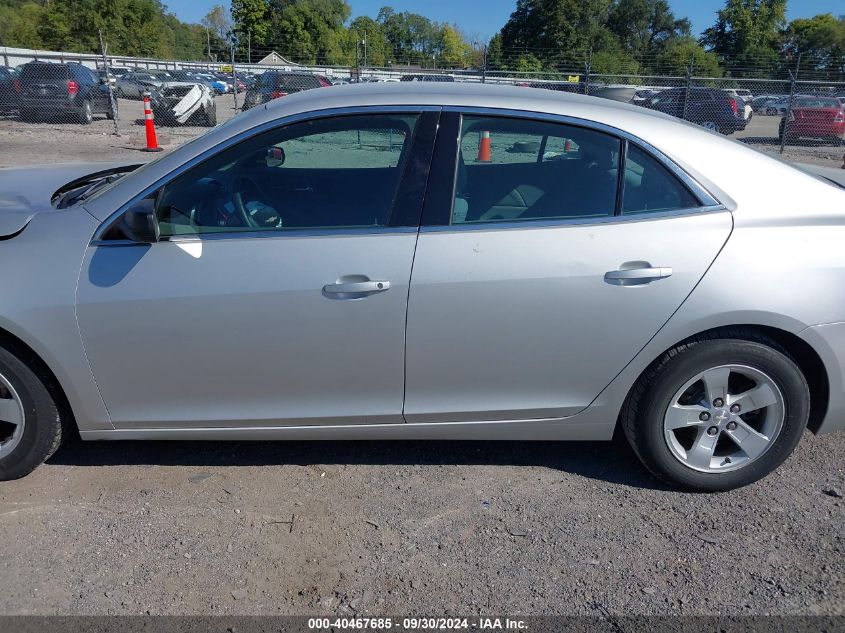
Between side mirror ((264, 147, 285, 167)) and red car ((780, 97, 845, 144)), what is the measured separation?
19.2 m

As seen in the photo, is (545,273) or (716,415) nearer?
(545,273)

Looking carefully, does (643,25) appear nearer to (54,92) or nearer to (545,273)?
(54,92)

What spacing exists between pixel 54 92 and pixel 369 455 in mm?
18646

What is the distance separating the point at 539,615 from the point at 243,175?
7.02 ft

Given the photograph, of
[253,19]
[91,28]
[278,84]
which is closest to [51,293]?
[278,84]

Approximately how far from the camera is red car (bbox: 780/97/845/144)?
19.0 metres

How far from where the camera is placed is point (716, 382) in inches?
117

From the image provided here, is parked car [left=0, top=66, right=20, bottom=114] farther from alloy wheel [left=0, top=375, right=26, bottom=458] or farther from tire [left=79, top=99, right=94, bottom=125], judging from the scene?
alloy wheel [left=0, top=375, right=26, bottom=458]

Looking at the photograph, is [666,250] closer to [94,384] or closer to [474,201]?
[474,201]

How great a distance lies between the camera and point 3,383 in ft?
9.49

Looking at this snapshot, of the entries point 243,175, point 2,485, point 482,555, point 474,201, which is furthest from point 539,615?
point 2,485

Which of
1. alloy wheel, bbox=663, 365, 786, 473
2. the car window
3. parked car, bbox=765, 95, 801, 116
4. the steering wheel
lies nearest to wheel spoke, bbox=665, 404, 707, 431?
alloy wheel, bbox=663, 365, 786, 473

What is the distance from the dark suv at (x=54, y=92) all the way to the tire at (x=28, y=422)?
57.8 ft

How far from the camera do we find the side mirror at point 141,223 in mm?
2715
